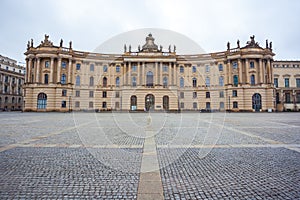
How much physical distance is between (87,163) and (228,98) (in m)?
51.6

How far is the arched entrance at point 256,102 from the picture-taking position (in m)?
48.9

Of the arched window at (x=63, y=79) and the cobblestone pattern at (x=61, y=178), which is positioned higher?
the arched window at (x=63, y=79)

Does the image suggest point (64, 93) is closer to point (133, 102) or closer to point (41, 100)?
point (41, 100)

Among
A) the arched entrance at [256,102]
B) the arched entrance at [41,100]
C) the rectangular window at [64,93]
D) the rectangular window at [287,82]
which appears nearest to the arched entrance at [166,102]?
the arched entrance at [256,102]

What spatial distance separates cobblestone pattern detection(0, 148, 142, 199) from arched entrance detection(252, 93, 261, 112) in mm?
51334

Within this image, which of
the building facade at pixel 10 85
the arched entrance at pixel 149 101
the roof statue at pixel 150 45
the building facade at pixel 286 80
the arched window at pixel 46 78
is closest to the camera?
the arched window at pixel 46 78

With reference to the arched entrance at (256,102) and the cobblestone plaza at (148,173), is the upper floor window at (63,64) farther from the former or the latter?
the arched entrance at (256,102)

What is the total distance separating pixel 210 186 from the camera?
3.86 m

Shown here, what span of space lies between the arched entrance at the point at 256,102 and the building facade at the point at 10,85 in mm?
77232

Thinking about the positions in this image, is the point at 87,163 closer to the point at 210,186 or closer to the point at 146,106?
the point at 210,186

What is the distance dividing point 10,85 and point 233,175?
81.0m

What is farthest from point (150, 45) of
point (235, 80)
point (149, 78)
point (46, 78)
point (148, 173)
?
point (148, 173)

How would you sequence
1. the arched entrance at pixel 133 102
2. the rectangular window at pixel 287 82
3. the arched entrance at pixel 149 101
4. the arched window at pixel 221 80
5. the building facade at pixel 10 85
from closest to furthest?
the arched entrance at pixel 149 101 < the arched entrance at pixel 133 102 < the arched window at pixel 221 80 < the rectangular window at pixel 287 82 < the building facade at pixel 10 85

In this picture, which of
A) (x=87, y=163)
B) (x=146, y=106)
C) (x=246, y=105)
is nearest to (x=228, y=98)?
(x=246, y=105)
